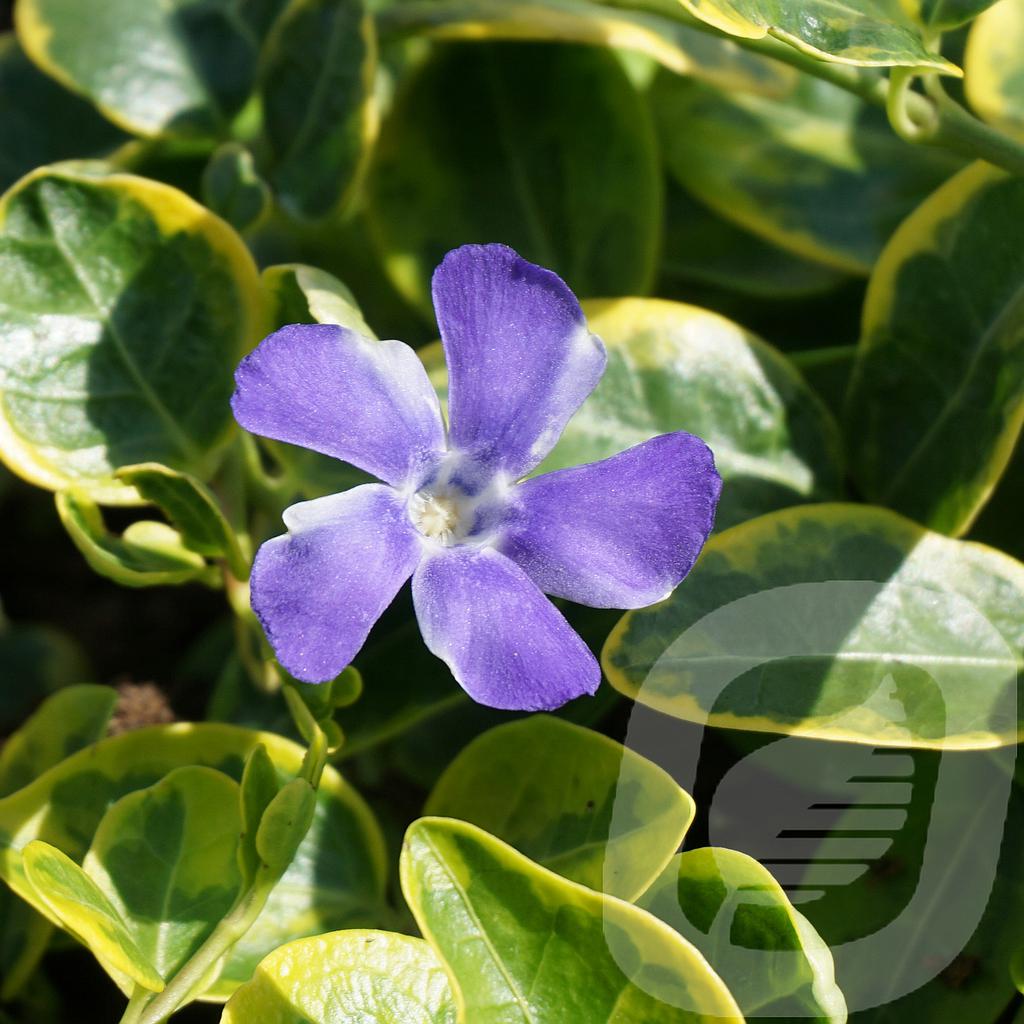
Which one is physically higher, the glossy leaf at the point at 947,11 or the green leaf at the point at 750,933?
the glossy leaf at the point at 947,11

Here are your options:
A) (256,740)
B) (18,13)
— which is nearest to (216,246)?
(256,740)

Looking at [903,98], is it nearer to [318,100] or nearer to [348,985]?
[318,100]

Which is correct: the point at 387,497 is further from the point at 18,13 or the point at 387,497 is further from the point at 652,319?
the point at 18,13

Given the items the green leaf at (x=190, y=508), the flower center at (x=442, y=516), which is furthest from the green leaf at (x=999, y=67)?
the green leaf at (x=190, y=508)

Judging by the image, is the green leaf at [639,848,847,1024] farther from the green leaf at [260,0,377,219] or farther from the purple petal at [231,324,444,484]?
the green leaf at [260,0,377,219]

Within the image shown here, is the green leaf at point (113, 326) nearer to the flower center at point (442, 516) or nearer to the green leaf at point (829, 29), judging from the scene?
the flower center at point (442, 516)

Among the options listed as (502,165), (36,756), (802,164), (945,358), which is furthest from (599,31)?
(36,756)
